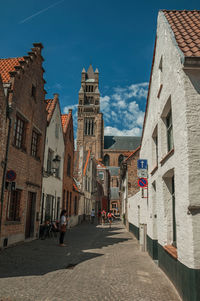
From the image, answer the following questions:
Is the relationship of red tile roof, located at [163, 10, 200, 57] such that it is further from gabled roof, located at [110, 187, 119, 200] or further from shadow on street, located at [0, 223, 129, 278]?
gabled roof, located at [110, 187, 119, 200]

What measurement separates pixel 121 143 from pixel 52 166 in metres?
72.7

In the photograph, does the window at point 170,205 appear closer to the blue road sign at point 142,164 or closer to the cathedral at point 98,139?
the blue road sign at point 142,164

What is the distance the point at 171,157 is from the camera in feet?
20.1

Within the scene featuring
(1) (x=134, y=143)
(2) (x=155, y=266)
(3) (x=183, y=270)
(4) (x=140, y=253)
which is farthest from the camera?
(1) (x=134, y=143)

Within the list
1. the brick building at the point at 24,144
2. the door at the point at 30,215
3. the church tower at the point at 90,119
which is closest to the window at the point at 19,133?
the brick building at the point at 24,144

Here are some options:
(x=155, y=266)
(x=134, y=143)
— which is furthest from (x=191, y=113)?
(x=134, y=143)

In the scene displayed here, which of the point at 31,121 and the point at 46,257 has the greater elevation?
the point at 31,121

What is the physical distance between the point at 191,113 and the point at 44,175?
1119cm

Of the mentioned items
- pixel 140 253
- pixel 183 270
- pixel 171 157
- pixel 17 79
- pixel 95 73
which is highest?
pixel 95 73

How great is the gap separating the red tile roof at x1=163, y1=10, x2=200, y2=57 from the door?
32.2ft

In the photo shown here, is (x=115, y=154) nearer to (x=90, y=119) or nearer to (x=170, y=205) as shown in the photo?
(x=90, y=119)

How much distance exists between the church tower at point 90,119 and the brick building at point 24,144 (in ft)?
197

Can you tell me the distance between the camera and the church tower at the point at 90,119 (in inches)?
3152

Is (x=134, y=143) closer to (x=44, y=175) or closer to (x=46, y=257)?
(x=44, y=175)
